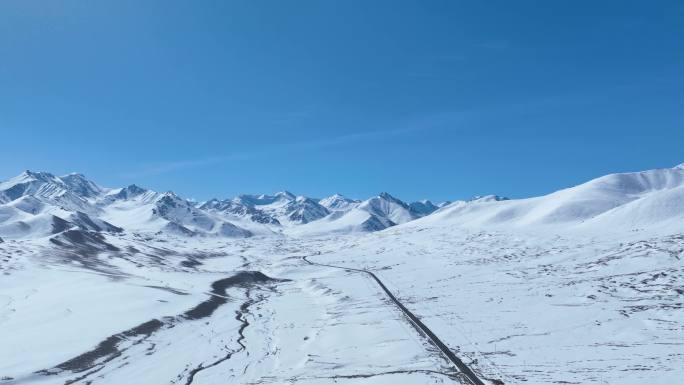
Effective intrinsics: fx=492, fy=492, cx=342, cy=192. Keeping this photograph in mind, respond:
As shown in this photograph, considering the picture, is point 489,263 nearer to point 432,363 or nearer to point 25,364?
point 432,363

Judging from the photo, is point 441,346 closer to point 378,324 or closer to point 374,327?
point 374,327

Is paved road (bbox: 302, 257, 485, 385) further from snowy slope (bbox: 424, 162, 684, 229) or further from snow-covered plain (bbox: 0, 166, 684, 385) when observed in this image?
snowy slope (bbox: 424, 162, 684, 229)

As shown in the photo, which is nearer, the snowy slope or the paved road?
the paved road

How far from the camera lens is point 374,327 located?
37375 mm

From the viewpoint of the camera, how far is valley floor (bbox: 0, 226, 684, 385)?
82.5ft

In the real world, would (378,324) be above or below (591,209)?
below

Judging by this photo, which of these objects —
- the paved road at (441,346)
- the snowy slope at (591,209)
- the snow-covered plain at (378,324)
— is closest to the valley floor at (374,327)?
the snow-covered plain at (378,324)

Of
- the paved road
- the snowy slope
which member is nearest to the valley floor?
the paved road

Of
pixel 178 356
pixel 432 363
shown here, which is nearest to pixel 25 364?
pixel 178 356

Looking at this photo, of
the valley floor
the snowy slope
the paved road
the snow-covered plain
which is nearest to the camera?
the paved road

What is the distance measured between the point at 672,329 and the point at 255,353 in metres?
24.8

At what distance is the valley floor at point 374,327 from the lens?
82.5ft

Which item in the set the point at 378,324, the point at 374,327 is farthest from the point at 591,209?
the point at 374,327

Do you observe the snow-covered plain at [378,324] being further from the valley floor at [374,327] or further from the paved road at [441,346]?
the paved road at [441,346]
